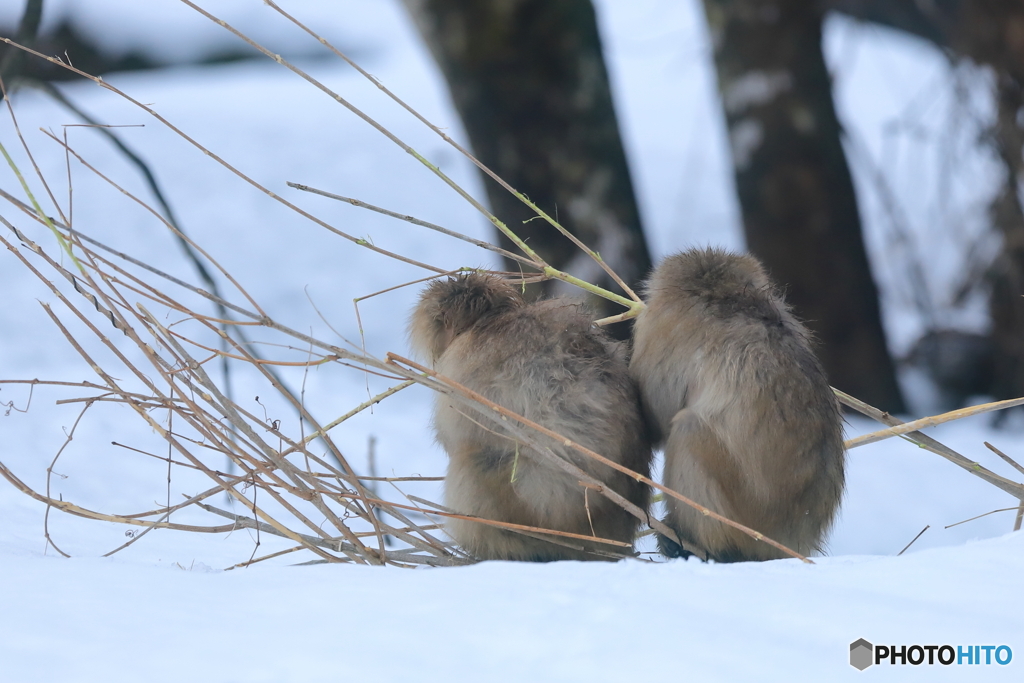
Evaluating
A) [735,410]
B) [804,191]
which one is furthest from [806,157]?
[735,410]

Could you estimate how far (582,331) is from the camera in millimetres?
1888

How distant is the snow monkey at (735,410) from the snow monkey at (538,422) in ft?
0.31

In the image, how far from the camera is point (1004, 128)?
4059mm

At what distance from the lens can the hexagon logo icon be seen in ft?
3.61

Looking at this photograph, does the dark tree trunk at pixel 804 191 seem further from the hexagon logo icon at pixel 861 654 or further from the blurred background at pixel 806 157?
the hexagon logo icon at pixel 861 654

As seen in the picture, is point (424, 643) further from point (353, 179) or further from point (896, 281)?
point (353, 179)

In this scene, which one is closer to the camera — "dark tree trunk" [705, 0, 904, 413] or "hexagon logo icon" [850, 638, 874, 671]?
"hexagon logo icon" [850, 638, 874, 671]

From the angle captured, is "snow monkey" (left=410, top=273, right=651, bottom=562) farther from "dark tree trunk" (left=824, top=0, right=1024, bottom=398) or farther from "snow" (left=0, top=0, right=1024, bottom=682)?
"dark tree trunk" (left=824, top=0, right=1024, bottom=398)

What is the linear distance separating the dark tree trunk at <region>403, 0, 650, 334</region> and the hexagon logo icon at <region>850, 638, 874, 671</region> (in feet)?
9.29

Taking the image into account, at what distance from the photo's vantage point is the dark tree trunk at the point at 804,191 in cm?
453

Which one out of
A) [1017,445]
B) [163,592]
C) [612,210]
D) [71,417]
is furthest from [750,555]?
[1017,445]

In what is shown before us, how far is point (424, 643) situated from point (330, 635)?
0.12 m

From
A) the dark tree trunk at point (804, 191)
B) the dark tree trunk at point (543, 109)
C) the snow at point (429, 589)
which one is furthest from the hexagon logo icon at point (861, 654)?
the dark tree trunk at point (804, 191)

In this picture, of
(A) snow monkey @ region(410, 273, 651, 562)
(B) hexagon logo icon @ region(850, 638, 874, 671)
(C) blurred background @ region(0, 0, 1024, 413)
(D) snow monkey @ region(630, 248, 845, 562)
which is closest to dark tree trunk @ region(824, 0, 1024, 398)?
(C) blurred background @ region(0, 0, 1024, 413)
